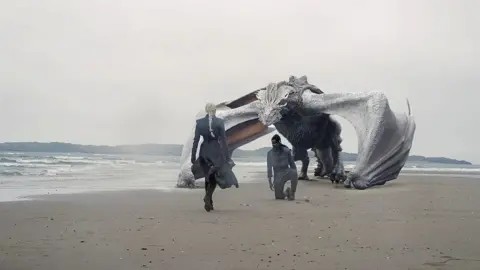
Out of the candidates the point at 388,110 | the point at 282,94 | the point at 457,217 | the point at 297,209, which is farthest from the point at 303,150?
the point at 457,217

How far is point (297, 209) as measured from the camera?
27.5ft

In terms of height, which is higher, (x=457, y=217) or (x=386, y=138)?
(x=386, y=138)

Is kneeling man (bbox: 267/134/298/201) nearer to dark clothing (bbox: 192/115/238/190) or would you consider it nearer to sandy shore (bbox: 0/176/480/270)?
sandy shore (bbox: 0/176/480/270)

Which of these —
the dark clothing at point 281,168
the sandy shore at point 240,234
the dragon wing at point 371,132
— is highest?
the dragon wing at point 371,132

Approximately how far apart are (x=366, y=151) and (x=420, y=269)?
8.59m

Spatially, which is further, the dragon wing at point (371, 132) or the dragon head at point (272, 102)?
the dragon head at point (272, 102)

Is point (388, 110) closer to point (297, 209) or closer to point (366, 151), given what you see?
point (366, 151)

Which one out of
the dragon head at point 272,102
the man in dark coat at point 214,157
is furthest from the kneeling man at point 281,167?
the dragon head at point 272,102

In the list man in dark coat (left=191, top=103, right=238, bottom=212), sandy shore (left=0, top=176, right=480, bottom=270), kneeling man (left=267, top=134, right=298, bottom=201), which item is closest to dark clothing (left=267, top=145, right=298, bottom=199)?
kneeling man (left=267, top=134, right=298, bottom=201)

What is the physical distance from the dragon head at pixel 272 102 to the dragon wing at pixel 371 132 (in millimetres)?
528

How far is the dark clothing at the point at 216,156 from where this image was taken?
8281 mm

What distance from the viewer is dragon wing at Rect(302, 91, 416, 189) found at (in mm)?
12625

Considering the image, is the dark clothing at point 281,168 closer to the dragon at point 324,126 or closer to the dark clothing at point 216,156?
the dragon at point 324,126

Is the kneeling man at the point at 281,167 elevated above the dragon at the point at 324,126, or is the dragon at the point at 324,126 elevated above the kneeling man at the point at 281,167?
the dragon at the point at 324,126
